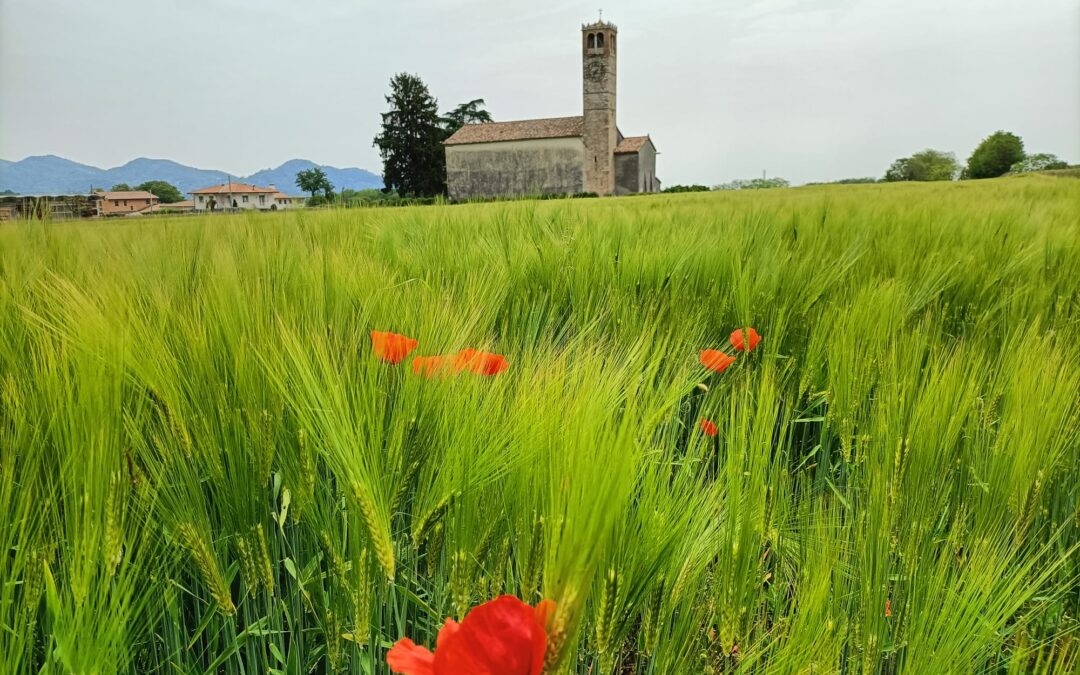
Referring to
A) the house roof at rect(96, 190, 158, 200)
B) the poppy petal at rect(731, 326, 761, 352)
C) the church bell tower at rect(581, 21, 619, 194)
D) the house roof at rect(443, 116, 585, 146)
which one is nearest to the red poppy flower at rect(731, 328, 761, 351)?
the poppy petal at rect(731, 326, 761, 352)

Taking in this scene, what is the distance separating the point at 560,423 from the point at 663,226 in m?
1.75

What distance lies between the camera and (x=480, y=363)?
0.59m

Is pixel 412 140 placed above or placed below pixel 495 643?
above

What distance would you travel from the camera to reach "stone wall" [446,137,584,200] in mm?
30781

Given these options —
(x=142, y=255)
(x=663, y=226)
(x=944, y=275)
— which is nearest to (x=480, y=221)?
(x=663, y=226)

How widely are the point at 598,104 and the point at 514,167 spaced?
5.27 metres

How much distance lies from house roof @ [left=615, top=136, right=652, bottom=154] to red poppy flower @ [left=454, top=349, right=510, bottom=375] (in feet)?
108

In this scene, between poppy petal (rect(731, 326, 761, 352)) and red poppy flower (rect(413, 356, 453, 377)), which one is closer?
red poppy flower (rect(413, 356, 453, 377))

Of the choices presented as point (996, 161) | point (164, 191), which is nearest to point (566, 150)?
point (996, 161)

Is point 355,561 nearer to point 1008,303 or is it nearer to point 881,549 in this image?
point 881,549

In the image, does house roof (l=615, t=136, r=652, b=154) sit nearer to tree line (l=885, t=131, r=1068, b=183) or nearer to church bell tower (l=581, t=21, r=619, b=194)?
church bell tower (l=581, t=21, r=619, b=194)

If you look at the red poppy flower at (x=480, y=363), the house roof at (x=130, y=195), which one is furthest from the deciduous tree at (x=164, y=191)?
the red poppy flower at (x=480, y=363)

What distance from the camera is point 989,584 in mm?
381

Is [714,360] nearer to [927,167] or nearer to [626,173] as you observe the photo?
[626,173]
